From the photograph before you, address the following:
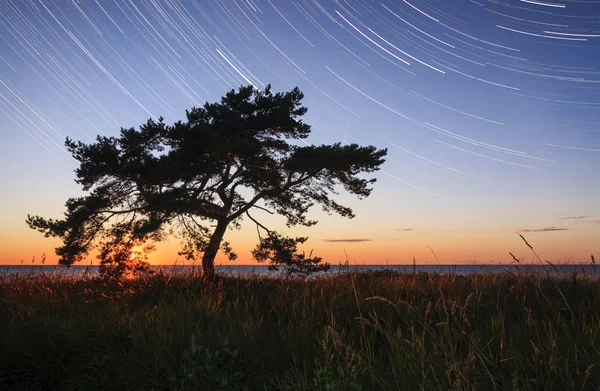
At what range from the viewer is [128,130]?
20.8m

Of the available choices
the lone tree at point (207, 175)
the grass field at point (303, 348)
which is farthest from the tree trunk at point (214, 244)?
the grass field at point (303, 348)

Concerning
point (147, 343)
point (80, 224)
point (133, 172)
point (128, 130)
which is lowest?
point (147, 343)

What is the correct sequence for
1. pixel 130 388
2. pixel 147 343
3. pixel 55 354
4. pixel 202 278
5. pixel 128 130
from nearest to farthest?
1. pixel 130 388
2. pixel 147 343
3. pixel 55 354
4. pixel 202 278
5. pixel 128 130

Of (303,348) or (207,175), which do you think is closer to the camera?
(303,348)

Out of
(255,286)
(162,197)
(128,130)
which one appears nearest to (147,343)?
(255,286)

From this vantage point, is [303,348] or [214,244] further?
[214,244]

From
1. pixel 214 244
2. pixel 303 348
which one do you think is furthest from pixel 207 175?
pixel 303 348

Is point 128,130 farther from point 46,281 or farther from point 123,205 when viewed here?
point 46,281

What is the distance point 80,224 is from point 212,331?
16.6 meters

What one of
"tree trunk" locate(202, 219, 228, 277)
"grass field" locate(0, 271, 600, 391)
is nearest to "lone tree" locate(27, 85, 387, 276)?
"tree trunk" locate(202, 219, 228, 277)

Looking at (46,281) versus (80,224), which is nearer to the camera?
(46,281)

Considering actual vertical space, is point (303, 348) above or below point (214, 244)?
below

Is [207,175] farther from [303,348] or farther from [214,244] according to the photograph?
[303,348]

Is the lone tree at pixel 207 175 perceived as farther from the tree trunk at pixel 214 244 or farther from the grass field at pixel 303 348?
the grass field at pixel 303 348
